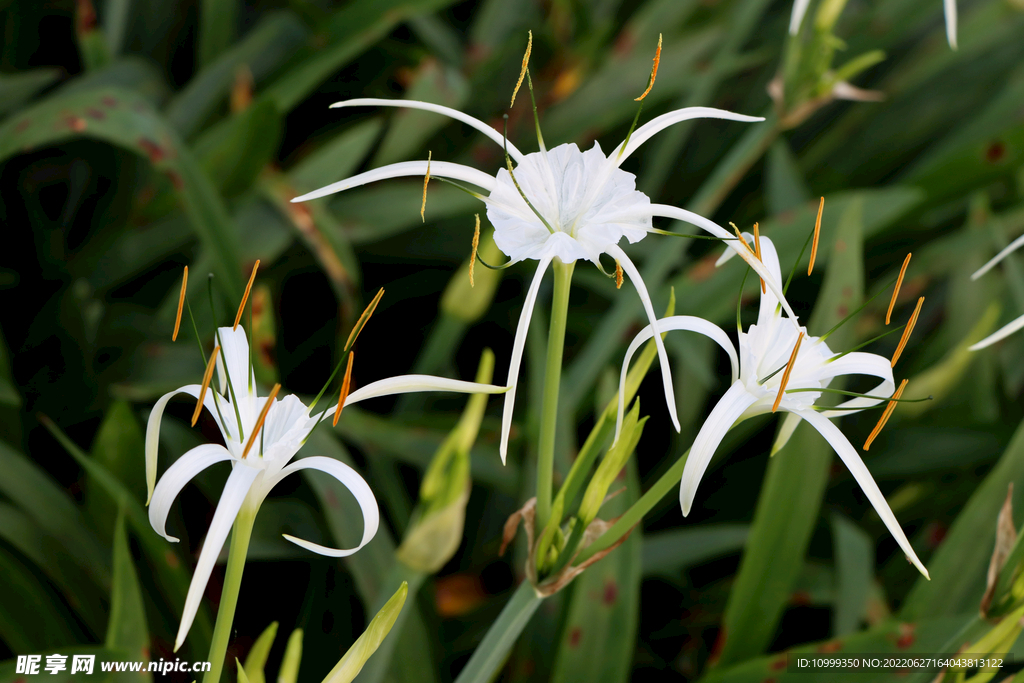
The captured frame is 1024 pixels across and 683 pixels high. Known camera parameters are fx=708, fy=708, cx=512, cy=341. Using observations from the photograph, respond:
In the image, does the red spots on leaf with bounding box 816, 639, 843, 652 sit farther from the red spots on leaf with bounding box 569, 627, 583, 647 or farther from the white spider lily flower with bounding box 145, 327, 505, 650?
the white spider lily flower with bounding box 145, 327, 505, 650

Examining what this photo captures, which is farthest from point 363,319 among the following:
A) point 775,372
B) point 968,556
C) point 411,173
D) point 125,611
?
point 968,556

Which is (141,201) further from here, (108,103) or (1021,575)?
(1021,575)

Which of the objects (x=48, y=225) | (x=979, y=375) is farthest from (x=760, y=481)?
(x=48, y=225)

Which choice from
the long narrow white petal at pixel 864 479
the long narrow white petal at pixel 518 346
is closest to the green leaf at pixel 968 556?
the long narrow white petal at pixel 864 479

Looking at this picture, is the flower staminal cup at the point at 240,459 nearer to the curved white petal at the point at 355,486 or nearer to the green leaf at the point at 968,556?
the curved white petal at the point at 355,486

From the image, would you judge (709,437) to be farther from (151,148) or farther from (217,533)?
(151,148)
